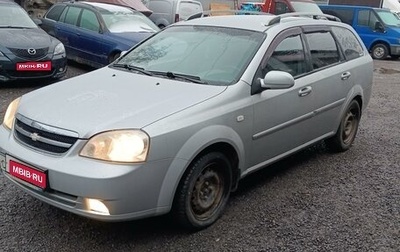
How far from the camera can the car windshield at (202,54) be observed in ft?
11.6

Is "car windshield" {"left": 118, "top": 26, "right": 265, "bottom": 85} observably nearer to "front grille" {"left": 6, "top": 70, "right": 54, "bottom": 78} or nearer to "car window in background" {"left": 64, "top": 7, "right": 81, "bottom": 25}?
"front grille" {"left": 6, "top": 70, "right": 54, "bottom": 78}

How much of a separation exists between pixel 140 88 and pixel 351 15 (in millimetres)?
14359

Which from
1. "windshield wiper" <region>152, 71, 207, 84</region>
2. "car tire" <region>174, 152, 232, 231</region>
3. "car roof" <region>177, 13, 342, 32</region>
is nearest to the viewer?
"car tire" <region>174, 152, 232, 231</region>

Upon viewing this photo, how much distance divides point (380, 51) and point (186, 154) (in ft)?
47.2

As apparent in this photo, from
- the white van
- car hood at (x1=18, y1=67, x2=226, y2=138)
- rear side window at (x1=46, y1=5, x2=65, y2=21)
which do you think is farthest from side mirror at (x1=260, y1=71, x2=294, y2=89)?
the white van

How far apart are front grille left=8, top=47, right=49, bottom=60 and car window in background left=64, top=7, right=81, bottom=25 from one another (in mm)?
2365

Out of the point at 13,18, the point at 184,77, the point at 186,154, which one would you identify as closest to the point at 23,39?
the point at 13,18

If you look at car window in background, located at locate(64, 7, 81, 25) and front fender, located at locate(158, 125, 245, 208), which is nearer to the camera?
front fender, located at locate(158, 125, 245, 208)

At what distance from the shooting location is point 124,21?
29.6ft

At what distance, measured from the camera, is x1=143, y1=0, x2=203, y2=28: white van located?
14.0 metres

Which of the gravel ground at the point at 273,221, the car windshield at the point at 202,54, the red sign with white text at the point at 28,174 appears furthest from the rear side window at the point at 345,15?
the red sign with white text at the point at 28,174

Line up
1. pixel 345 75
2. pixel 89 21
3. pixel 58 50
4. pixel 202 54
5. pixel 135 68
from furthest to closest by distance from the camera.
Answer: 1. pixel 89 21
2. pixel 58 50
3. pixel 345 75
4. pixel 135 68
5. pixel 202 54

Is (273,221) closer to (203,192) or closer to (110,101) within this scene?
(203,192)

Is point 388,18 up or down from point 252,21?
down
